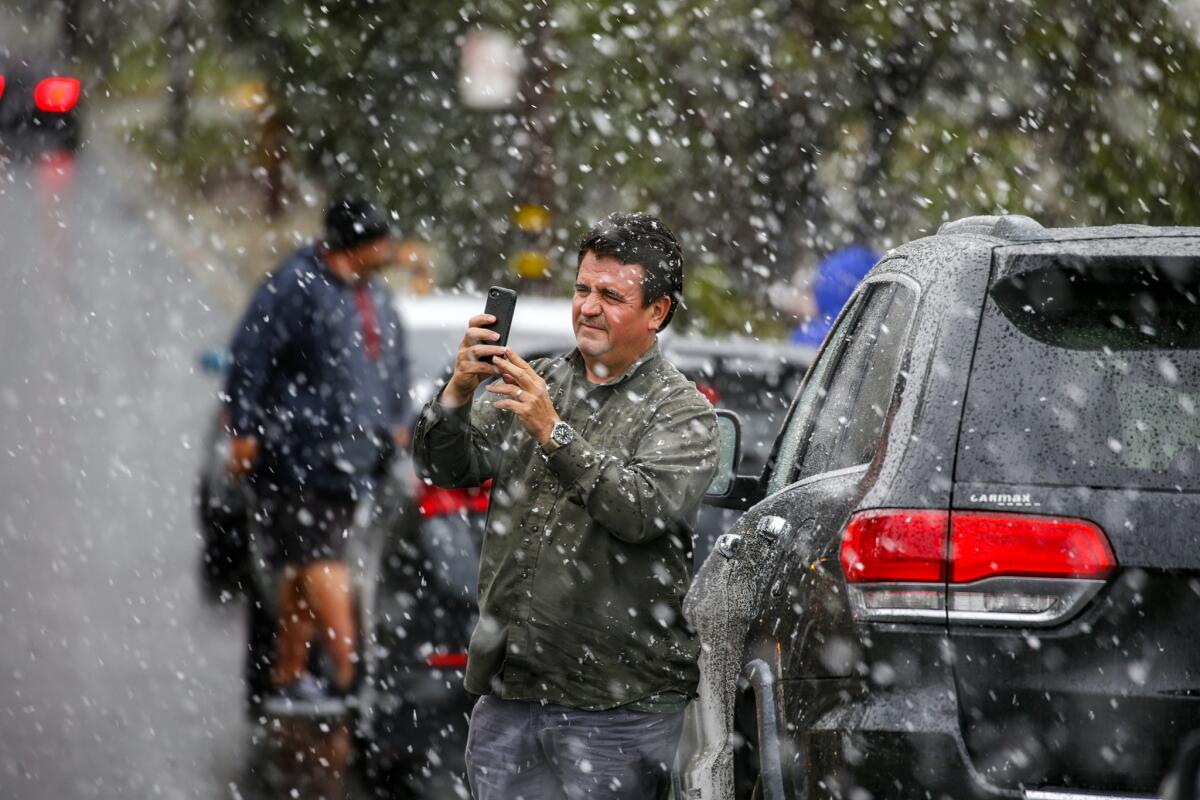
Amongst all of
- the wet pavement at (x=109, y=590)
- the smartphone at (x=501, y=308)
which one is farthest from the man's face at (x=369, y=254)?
the smartphone at (x=501, y=308)

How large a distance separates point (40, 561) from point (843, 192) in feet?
41.5

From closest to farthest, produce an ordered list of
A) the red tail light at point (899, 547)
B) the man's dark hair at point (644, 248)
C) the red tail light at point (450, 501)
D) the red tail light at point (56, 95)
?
the red tail light at point (899, 547), the man's dark hair at point (644, 248), the red tail light at point (450, 501), the red tail light at point (56, 95)

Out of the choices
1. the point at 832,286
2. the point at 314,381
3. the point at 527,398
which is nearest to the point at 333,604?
the point at 314,381

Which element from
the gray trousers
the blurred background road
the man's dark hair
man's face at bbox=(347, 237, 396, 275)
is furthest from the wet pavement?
the man's dark hair

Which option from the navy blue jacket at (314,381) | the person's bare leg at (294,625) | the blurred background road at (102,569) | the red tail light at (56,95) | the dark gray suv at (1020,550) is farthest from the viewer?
the red tail light at (56,95)

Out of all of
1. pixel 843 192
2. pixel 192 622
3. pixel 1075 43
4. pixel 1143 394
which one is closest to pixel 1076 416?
pixel 1143 394

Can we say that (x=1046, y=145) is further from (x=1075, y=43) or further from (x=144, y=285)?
(x=144, y=285)

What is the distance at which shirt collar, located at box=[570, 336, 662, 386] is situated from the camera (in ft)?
13.8

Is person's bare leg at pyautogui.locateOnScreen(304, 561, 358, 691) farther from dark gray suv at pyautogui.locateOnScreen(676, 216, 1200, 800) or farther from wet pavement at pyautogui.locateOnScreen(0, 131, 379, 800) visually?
dark gray suv at pyautogui.locateOnScreen(676, 216, 1200, 800)

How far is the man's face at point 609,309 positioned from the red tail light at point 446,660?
3098 millimetres

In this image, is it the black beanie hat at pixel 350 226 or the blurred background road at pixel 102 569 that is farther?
the black beanie hat at pixel 350 226

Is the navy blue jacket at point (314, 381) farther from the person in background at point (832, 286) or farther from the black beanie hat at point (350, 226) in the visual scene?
the person in background at point (832, 286)

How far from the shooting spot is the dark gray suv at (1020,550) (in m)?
3.26

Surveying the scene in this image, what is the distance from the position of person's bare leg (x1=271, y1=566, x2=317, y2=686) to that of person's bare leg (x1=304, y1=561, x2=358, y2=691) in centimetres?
5
